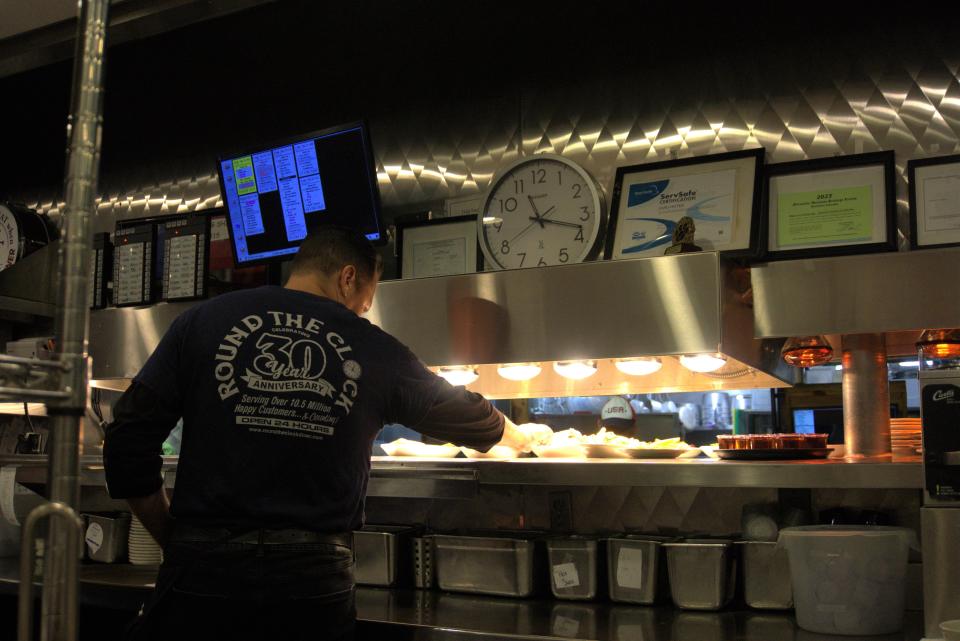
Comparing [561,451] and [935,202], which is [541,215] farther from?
[935,202]

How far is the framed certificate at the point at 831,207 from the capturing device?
9.70 feet

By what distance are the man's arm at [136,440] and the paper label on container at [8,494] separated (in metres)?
1.77

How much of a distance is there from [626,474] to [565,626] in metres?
0.47

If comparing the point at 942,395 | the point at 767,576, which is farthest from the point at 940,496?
the point at 767,576

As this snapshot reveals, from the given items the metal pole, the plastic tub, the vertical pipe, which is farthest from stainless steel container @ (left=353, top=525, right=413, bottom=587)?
the metal pole

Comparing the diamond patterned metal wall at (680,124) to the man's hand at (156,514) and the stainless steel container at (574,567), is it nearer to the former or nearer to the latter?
the stainless steel container at (574,567)

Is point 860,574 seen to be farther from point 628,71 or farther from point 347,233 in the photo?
point 628,71

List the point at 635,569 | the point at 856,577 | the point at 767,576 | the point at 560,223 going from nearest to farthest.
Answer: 1. the point at 856,577
2. the point at 767,576
3. the point at 635,569
4. the point at 560,223

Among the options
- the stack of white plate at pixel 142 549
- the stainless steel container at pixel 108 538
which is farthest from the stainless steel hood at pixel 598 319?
the stainless steel container at pixel 108 538

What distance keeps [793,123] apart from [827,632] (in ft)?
5.52

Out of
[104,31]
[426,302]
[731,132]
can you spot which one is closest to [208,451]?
[426,302]

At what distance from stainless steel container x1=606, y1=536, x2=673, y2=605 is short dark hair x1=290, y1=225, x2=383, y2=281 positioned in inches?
39.9

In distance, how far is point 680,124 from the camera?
3414 mm

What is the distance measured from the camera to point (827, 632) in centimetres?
232
